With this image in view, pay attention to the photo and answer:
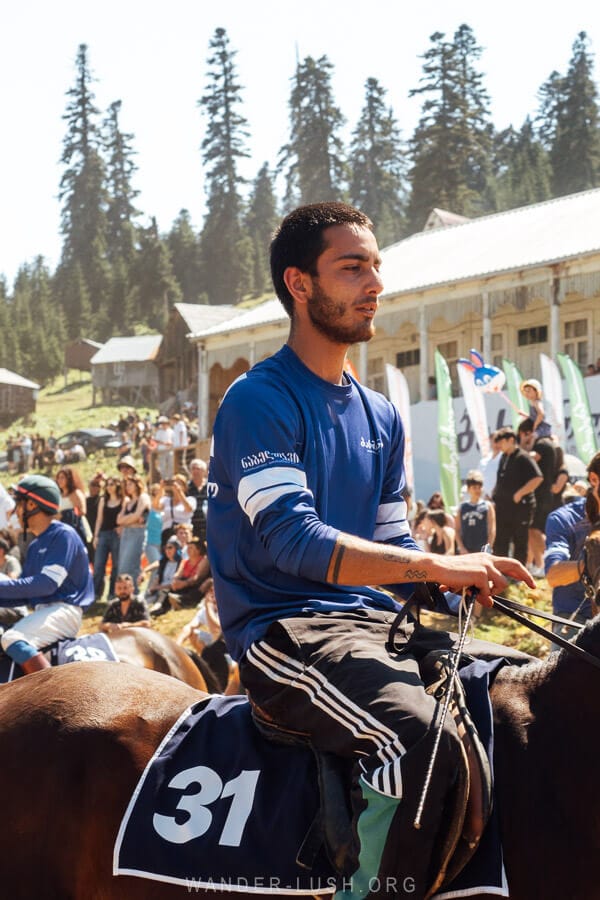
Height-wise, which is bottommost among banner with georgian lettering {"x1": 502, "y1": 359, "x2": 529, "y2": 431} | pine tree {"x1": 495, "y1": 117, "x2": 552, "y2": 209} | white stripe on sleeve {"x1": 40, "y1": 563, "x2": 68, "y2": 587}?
white stripe on sleeve {"x1": 40, "y1": 563, "x2": 68, "y2": 587}

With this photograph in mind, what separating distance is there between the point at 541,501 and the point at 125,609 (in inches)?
211

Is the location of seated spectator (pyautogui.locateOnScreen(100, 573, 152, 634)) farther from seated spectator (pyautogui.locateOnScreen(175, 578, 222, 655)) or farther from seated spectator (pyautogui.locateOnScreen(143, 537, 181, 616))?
seated spectator (pyautogui.locateOnScreen(143, 537, 181, 616))

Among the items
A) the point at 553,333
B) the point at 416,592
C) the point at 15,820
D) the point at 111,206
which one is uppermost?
the point at 111,206

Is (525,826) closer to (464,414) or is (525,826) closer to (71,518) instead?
(71,518)

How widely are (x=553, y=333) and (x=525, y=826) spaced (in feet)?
77.5

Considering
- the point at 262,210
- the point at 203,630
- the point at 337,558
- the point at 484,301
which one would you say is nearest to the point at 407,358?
the point at 484,301

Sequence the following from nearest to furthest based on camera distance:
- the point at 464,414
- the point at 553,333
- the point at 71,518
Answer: the point at 71,518, the point at 464,414, the point at 553,333

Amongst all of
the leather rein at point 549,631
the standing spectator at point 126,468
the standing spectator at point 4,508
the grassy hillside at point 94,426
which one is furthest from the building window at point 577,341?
the leather rein at point 549,631

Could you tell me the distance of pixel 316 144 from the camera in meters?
88.6

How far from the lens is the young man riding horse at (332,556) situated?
2721 millimetres

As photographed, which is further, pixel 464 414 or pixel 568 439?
pixel 464 414

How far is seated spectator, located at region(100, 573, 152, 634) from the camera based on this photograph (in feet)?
39.2

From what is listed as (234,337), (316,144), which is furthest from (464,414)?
(316,144)

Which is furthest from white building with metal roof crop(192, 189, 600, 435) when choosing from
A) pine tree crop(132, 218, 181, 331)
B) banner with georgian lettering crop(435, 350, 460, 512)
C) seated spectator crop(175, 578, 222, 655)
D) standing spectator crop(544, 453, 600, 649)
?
pine tree crop(132, 218, 181, 331)
